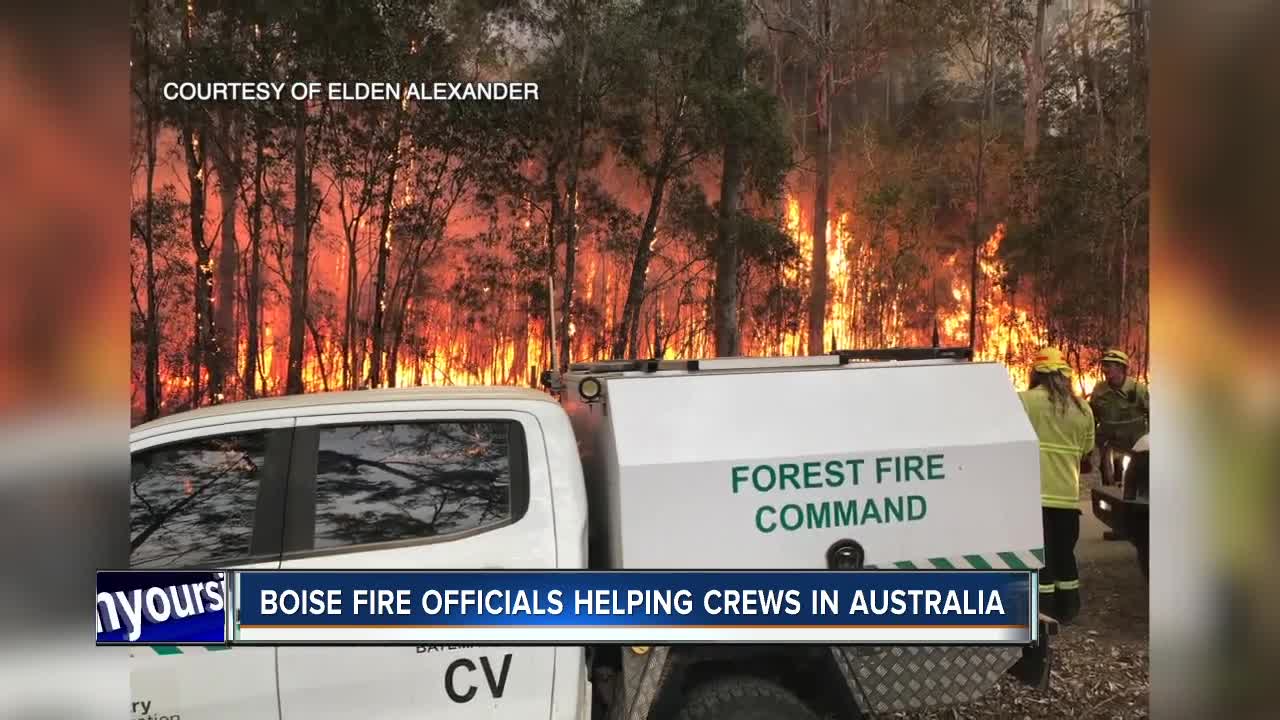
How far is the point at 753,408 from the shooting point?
2715mm

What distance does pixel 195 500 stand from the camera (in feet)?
8.52

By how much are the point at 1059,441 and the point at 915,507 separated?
199cm

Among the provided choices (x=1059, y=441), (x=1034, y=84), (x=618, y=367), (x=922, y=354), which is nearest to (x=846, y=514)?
(x=922, y=354)

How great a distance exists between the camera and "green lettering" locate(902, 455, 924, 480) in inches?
107

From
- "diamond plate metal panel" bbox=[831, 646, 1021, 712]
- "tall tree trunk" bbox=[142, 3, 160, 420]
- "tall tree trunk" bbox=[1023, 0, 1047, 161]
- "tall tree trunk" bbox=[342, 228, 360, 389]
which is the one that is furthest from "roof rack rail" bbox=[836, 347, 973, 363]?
"tall tree trunk" bbox=[142, 3, 160, 420]

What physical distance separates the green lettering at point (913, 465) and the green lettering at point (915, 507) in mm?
62

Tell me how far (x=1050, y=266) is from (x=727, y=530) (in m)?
3.72

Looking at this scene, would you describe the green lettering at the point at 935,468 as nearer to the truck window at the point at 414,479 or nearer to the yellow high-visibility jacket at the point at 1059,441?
the truck window at the point at 414,479

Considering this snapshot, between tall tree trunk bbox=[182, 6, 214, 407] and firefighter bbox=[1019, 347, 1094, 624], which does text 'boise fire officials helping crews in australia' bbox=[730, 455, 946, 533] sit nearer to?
firefighter bbox=[1019, 347, 1094, 624]

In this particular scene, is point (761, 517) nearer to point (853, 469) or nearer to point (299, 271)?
point (853, 469)

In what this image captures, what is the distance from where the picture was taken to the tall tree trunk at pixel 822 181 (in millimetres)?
5379

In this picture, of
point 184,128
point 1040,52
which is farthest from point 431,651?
point 1040,52

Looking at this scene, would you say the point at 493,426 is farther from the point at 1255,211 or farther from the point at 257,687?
the point at 1255,211

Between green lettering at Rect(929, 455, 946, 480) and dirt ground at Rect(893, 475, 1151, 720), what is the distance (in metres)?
1.39
